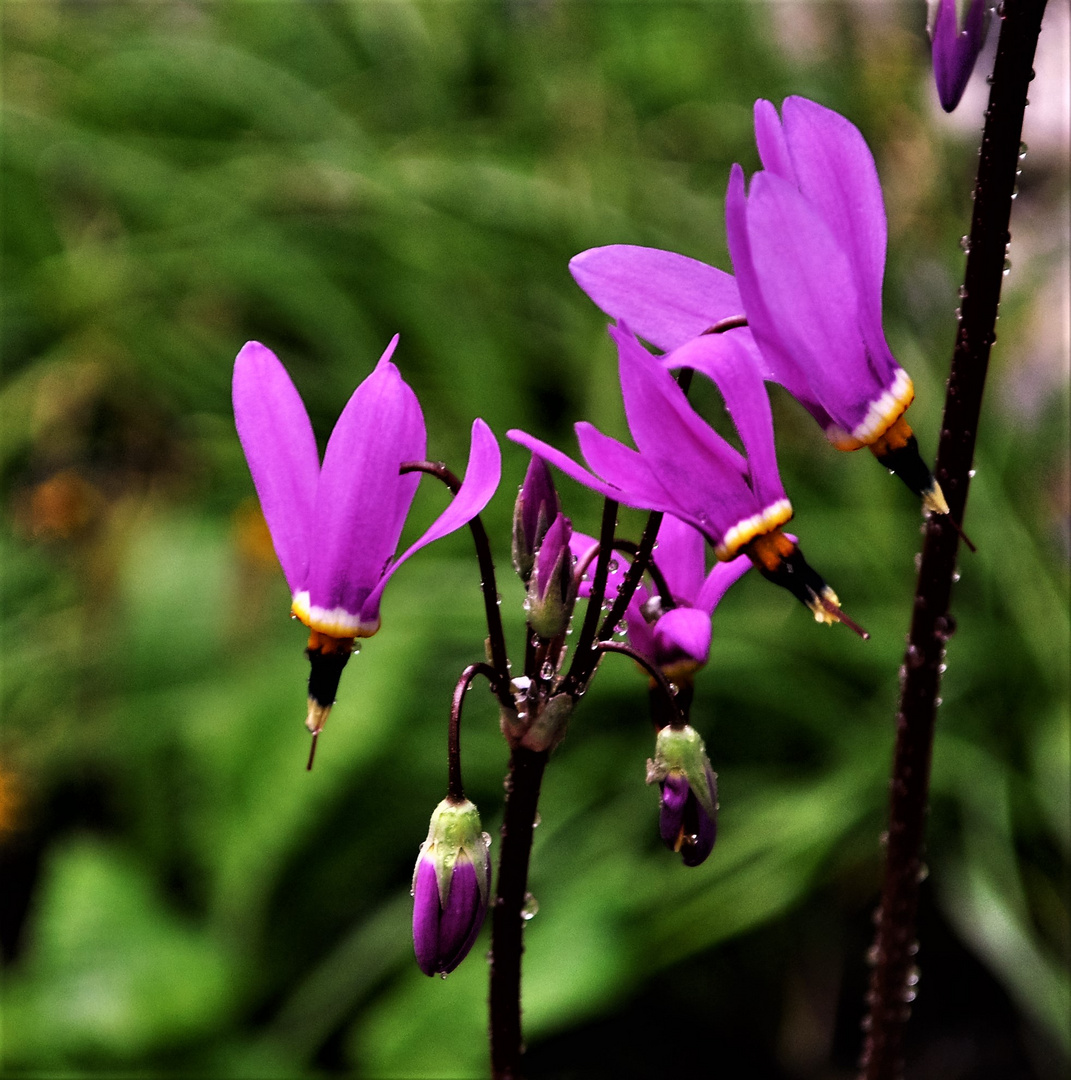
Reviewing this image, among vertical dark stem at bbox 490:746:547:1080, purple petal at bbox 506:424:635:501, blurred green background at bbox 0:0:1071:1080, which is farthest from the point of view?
blurred green background at bbox 0:0:1071:1080

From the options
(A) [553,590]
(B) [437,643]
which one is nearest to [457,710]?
(A) [553,590]

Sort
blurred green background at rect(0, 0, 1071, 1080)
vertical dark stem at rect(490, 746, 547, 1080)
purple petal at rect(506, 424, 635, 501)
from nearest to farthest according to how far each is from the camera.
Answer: purple petal at rect(506, 424, 635, 501) → vertical dark stem at rect(490, 746, 547, 1080) → blurred green background at rect(0, 0, 1071, 1080)

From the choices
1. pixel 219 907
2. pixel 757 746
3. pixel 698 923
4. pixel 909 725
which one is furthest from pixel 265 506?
pixel 757 746

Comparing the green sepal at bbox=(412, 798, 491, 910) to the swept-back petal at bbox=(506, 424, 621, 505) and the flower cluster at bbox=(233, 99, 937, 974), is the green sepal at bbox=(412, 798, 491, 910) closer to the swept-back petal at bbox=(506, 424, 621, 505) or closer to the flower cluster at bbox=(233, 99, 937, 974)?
the flower cluster at bbox=(233, 99, 937, 974)

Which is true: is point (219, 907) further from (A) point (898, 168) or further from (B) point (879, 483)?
(A) point (898, 168)

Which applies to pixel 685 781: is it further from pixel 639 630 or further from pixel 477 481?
pixel 477 481

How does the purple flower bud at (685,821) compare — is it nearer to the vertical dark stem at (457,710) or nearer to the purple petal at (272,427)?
the vertical dark stem at (457,710)

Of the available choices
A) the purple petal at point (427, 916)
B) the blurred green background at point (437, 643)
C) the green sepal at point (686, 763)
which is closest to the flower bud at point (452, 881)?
the purple petal at point (427, 916)

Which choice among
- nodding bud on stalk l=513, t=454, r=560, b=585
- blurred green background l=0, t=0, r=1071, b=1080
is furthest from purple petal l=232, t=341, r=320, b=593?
blurred green background l=0, t=0, r=1071, b=1080
